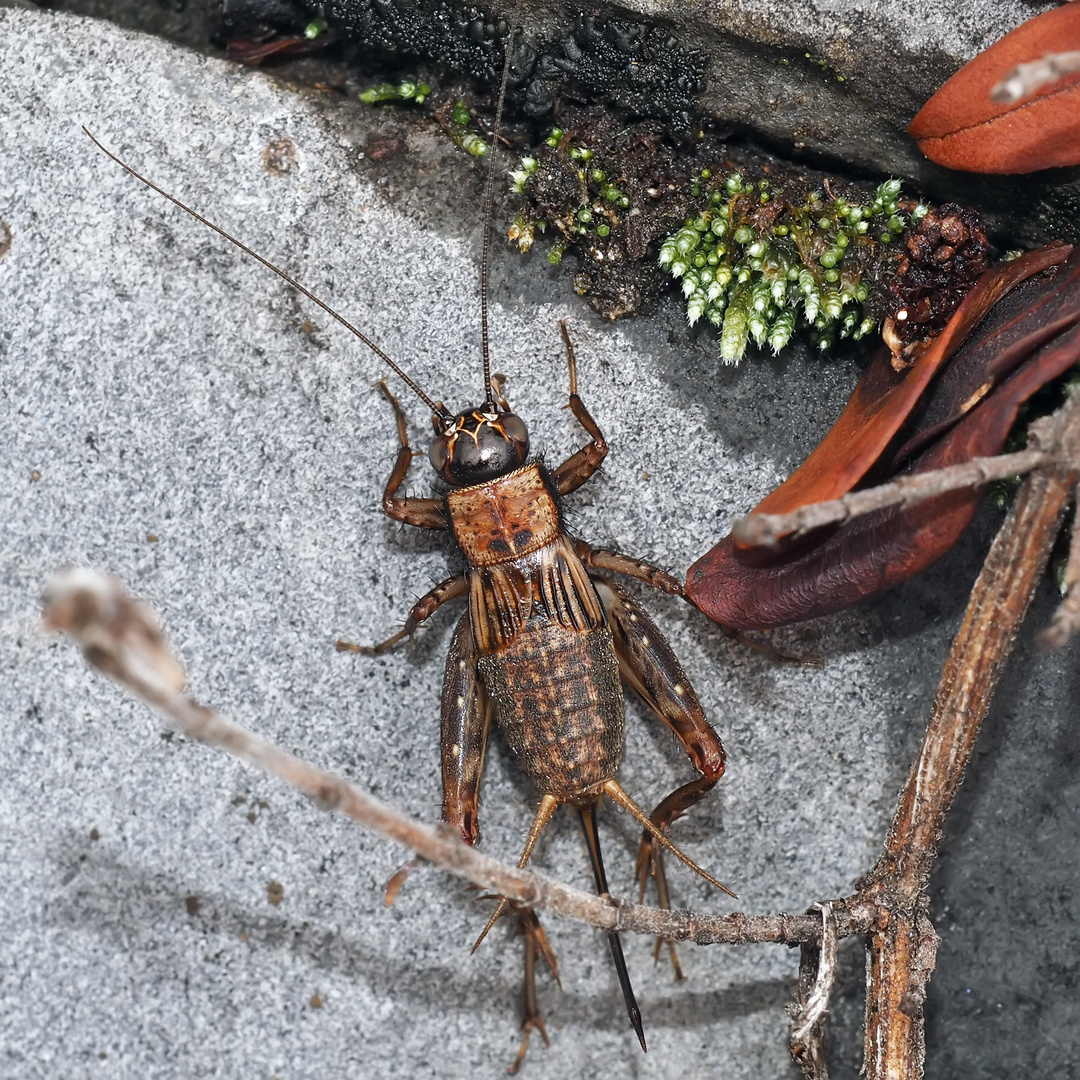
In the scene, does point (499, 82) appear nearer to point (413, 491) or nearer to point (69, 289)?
point (413, 491)

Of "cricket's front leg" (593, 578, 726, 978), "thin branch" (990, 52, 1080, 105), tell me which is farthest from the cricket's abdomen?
"thin branch" (990, 52, 1080, 105)

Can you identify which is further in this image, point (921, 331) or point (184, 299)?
point (184, 299)

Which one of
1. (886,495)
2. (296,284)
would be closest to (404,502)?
(296,284)

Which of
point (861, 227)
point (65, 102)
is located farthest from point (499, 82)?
point (65, 102)

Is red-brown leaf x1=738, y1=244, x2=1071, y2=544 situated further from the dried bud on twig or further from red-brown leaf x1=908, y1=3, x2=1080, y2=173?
the dried bud on twig

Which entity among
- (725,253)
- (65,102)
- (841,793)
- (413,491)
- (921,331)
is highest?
(65,102)

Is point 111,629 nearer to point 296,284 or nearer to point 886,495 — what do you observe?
point 886,495
